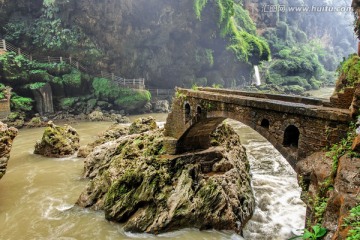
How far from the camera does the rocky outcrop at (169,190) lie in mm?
10555

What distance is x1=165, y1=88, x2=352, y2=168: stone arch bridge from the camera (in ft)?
22.3

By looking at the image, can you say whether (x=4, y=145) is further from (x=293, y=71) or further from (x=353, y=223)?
(x=293, y=71)

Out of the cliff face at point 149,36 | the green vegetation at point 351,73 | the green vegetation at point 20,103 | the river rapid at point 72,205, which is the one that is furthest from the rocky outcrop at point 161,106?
the green vegetation at point 351,73

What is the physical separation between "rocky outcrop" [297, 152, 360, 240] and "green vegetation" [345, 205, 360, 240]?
9 centimetres

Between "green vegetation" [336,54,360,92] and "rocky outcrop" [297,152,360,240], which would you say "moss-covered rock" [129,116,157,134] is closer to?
"green vegetation" [336,54,360,92]

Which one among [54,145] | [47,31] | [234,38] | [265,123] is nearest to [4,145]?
[54,145]

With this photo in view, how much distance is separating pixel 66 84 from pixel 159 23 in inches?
649

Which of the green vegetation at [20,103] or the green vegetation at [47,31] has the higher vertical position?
the green vegetation at [47,31]

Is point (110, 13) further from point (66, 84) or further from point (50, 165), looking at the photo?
point (50, 165)

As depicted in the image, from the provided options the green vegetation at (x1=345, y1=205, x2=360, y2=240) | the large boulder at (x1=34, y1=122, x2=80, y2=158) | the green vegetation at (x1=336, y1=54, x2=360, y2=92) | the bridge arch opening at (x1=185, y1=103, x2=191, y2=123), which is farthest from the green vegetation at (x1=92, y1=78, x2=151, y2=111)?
the green vegetation at (x1=345, y1=205, x2=360, y2=240)

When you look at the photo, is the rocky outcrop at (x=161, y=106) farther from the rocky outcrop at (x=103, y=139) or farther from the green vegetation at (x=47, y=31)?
the rocky outcrop at (x=103, y=139)

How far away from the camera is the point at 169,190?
1126 centimetres

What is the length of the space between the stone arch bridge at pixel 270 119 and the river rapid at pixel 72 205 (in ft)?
14.5

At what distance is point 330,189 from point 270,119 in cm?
310
